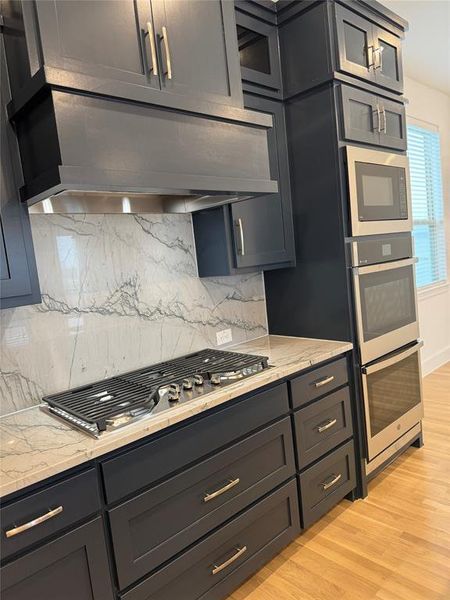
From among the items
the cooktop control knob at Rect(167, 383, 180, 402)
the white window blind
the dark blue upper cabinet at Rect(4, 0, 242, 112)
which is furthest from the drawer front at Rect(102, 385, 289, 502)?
the white window blind

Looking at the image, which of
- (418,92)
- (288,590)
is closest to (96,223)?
(288,590)

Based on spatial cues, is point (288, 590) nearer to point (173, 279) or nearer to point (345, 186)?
point (173, 279)

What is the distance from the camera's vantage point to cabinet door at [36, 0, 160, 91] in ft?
4.27

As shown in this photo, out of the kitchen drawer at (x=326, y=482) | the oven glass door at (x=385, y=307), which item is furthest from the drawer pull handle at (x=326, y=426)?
the oven glass door at (x=385, y=307)

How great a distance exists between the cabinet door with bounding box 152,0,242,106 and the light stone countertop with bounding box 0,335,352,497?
1.16 m

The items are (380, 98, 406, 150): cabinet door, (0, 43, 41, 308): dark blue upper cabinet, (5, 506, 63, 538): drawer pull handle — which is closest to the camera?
(5, 506, 63, 538): drawer pull handle

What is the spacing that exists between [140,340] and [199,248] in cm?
59

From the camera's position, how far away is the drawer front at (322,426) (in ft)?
6.54

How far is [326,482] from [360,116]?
76.2 inches

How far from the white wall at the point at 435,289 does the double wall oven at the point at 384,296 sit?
168 cm

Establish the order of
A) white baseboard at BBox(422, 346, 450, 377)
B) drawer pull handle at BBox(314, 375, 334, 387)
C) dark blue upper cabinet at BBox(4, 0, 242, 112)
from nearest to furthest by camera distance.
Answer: dark blue upper cabinet at BBox(4, 0, 242, 112) → drawer pull handle at BBox(314, 375, 334, 387) → white baseboard at BBox(422, 346, 450, 377)

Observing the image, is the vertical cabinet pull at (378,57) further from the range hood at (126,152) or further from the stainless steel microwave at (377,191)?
the range hood at (126,152)

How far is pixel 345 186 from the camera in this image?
2.18 m

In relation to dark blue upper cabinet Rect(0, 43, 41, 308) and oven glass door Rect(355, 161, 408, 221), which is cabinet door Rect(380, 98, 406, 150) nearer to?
oven glass door Rect(355, 161, 408, 221)
